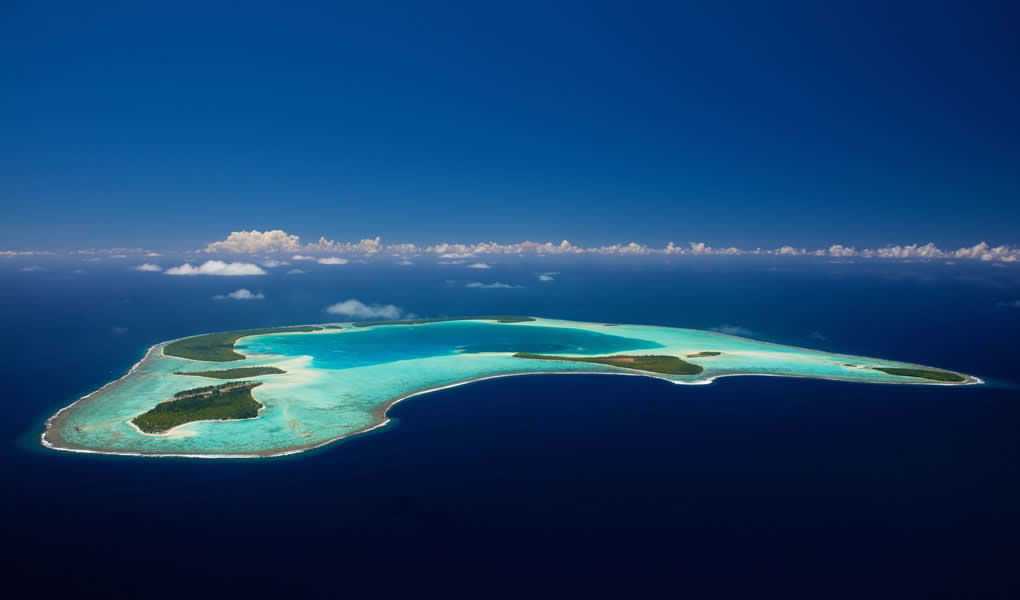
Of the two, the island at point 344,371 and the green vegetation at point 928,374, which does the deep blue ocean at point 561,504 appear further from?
the green vegetation at point 928,374

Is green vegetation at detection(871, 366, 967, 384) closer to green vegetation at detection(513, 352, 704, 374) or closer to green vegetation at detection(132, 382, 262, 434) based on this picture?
green vegetation at detection(513, 352, 704, 374)

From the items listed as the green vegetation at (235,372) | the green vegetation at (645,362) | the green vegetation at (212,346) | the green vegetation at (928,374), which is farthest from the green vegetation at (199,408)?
the green vegetation at (928,374)

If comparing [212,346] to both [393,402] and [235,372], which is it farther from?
[393,402]

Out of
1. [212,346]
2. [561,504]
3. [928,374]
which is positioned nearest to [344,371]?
[212,346]

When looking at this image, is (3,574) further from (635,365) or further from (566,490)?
(635,365)

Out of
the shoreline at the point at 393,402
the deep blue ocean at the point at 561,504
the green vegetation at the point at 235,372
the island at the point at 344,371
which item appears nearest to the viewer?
the deep blue ocean at the point at 561,504
